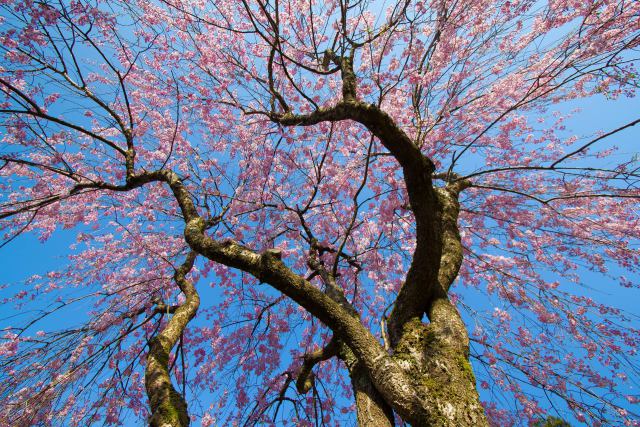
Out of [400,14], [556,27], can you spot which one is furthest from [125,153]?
[556,27]

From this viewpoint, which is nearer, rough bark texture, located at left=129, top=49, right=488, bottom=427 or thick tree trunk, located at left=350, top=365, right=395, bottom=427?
rough bark texture, located at left=129, top=49, right=488, bottom=427

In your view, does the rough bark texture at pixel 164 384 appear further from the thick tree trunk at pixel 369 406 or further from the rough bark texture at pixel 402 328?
the thick tree trunk at pixel 369 406

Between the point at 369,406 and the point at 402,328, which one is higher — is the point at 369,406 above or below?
below

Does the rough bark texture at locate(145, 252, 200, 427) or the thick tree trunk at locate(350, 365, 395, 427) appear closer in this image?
the rough bark texture at locate(145, 252, 200, 427)

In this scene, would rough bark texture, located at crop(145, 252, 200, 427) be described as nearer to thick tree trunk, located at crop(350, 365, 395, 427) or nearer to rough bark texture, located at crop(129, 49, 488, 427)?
rough bark texture, located at crop(129, 49, 488, 427)

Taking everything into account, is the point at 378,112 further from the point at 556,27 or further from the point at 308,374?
the point at 556,27

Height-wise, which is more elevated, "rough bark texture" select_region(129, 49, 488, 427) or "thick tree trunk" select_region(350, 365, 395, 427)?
"rough bark texture" select_region(129, 49, 488, 427)

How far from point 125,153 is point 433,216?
4080 millimetres

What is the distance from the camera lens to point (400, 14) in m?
4.23

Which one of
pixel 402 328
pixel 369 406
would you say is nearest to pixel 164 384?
pixel 369 406

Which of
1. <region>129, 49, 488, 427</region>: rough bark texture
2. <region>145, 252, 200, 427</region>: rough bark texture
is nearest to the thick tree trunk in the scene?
<region>129, 49, 488, 427</region>: rough bark texture

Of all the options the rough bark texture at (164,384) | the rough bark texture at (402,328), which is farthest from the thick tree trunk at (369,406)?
the rough bark texture at (164,384)

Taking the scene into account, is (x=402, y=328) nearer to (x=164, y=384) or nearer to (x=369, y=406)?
(x=369, y=406)

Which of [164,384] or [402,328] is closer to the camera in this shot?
[164,384]
